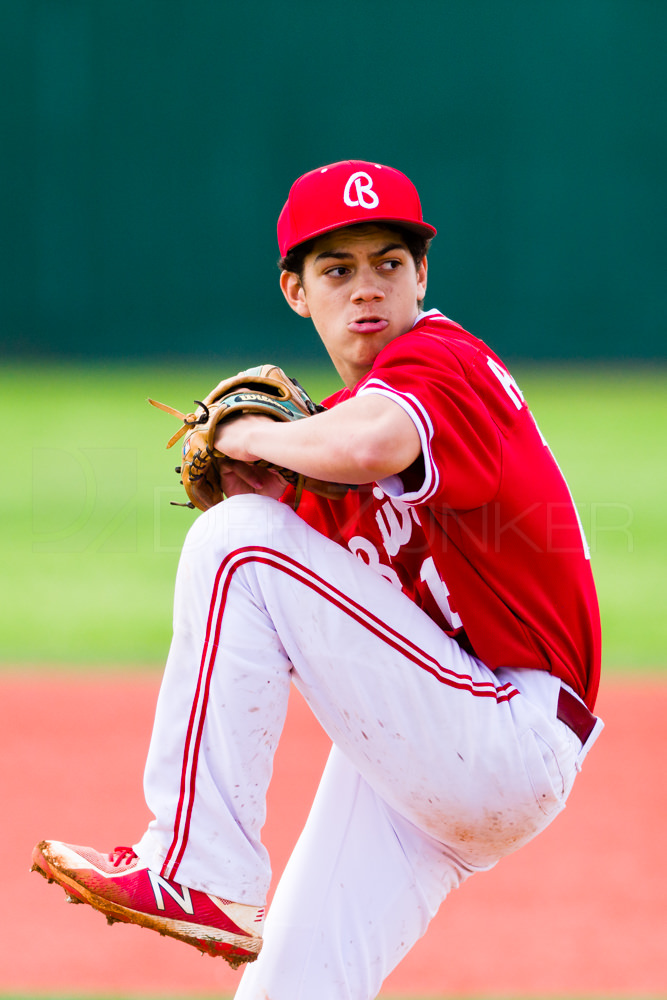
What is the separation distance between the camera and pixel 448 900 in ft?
12.9

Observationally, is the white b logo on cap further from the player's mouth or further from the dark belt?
the dark belt

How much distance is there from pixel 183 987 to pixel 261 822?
1.40m

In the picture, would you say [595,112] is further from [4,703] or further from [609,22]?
[4,703]

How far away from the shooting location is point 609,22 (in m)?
13.7

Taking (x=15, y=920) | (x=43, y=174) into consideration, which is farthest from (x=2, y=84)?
(x=15, y=920)

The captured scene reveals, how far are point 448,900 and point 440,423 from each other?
7.91 ft

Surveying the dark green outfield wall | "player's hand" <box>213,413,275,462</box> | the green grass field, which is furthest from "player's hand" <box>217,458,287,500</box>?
the dark green outfield wall

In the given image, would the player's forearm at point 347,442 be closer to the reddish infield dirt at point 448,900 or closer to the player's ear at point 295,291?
the player's ear at point 295,291

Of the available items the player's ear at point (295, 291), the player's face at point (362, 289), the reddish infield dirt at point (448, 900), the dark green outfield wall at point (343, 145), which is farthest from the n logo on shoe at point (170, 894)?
the dark green outfield wall at point (343, 145)

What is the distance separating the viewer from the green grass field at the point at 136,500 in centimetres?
698

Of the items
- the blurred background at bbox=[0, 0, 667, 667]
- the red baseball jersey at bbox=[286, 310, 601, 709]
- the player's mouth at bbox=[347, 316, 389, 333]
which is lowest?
the red baseball jersey at bbox=[286, 310, 601, 709]

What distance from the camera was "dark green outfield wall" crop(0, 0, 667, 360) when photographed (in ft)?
45.2

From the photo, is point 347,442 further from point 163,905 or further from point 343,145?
point 343,145

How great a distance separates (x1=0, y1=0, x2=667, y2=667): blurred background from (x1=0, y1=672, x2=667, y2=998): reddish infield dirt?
8.17 meters
